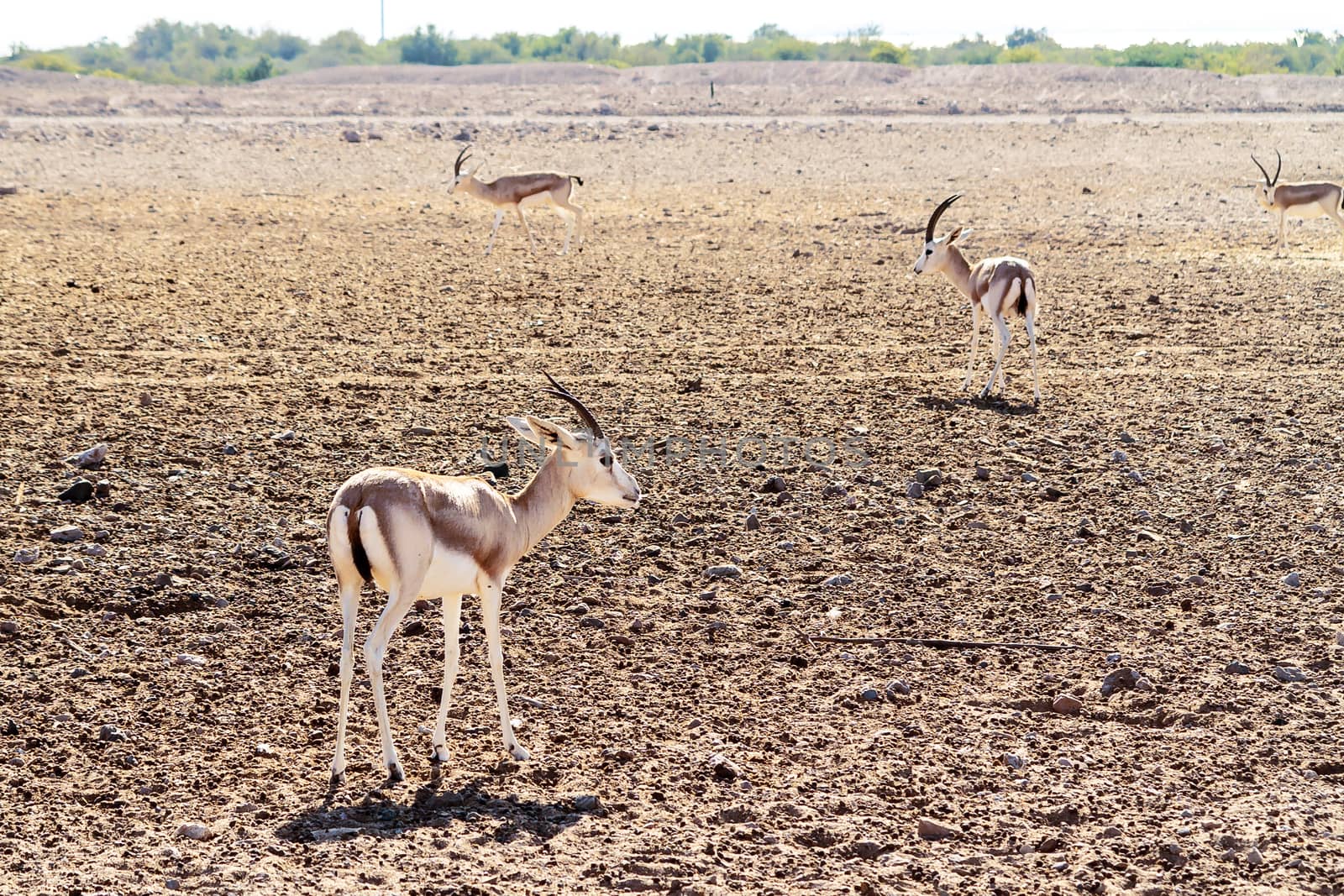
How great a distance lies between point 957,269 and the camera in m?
13.4

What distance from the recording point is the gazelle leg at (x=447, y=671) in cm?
596

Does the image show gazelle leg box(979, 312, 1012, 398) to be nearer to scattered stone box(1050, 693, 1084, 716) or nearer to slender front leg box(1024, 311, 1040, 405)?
slender front leg box(1024, 311, 1040, 405)

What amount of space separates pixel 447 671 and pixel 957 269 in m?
8.57

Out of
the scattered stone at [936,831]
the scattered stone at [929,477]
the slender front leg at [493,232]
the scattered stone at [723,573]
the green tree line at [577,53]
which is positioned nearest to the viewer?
the scattered stone at [936,831]

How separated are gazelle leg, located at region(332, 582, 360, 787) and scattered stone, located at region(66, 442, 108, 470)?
4606 mm

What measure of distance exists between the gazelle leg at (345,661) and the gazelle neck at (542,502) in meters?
0.81

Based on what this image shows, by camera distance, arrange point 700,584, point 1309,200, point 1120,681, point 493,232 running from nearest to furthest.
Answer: point 1120,681
point 700,584
point 493,232
point 1309,200

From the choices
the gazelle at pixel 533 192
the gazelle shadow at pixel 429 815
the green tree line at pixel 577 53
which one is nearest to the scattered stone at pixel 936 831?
the gazelle shadow at pixel 429 815

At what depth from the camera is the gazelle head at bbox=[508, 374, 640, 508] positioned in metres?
6.45

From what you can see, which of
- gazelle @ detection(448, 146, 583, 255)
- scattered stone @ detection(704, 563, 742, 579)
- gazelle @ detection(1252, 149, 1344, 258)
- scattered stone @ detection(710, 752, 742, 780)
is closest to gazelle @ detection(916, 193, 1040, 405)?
scattered stone @ detection(704, 563, 742, 579)

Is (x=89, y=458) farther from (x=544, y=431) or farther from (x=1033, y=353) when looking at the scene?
(x=1033, y=353)

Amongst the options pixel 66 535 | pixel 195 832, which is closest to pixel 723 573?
pixel 195 832

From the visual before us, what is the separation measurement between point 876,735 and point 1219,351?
8.43 metres

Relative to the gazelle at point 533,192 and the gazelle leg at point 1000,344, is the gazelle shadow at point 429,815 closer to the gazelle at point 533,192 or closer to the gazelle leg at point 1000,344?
the gazelle leg at point 1000,344
